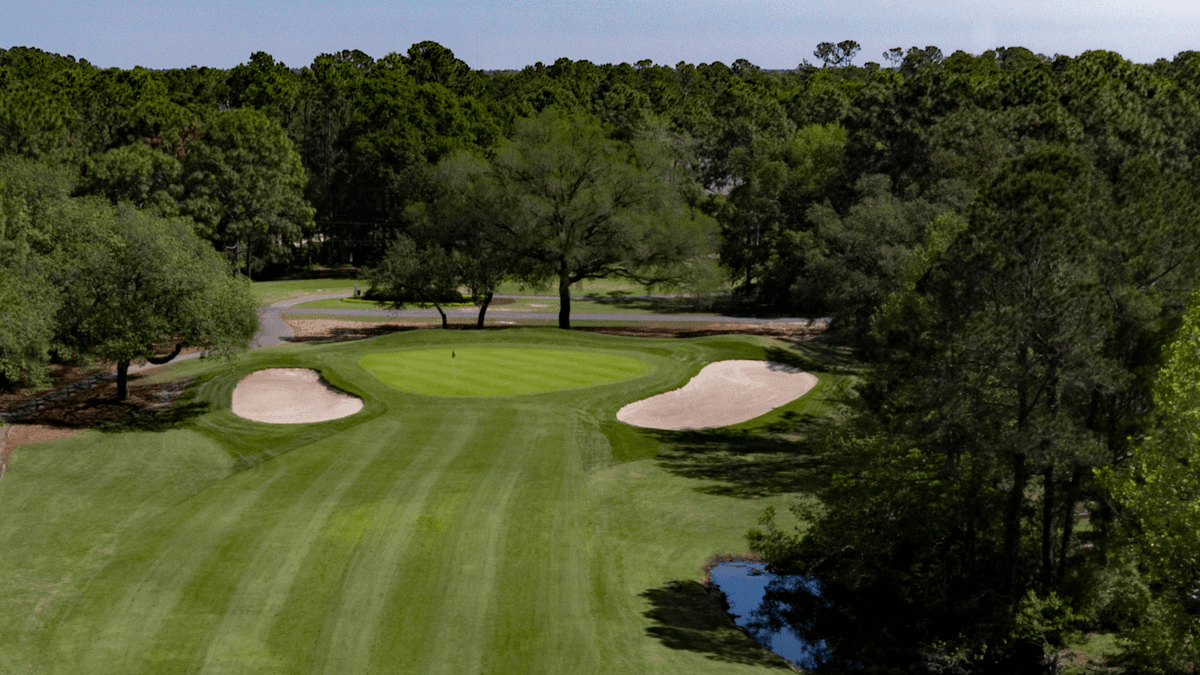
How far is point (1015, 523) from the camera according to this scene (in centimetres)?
2095

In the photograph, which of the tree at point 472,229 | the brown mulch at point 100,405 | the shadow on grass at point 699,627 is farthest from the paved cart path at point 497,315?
the shadow on grass at point 699,627

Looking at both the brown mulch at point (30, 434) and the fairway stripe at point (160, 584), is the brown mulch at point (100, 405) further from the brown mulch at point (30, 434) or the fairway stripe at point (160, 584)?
the fairway stripe at point (160, 584)

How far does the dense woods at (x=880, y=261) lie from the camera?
19750 millimetres

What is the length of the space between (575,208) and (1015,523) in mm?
43339

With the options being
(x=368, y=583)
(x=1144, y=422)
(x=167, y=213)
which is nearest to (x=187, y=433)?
(x=368, y=583)

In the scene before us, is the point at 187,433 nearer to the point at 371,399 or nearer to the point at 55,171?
the point at 371,399

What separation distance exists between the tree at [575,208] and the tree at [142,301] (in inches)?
1014

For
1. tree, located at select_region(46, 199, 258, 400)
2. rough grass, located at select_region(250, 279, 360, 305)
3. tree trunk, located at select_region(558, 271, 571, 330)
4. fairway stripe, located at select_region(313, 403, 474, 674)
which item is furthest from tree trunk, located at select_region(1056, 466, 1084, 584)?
rough grass, located at select_region(250, 279, 360, 305)

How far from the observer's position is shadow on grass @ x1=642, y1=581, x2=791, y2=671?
20578 mm

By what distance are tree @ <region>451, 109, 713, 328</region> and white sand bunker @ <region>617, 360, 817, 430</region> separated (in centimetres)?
1751

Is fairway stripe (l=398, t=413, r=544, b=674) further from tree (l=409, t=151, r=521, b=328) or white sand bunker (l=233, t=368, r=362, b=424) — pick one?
tree (l=409, t=151, r=521, b=328)

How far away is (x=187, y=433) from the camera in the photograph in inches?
1372

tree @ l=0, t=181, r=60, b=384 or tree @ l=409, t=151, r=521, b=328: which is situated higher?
tree @ l=409, t=151, r=521, b=328

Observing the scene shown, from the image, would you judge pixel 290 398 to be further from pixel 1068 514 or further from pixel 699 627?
pixel 1068 514
